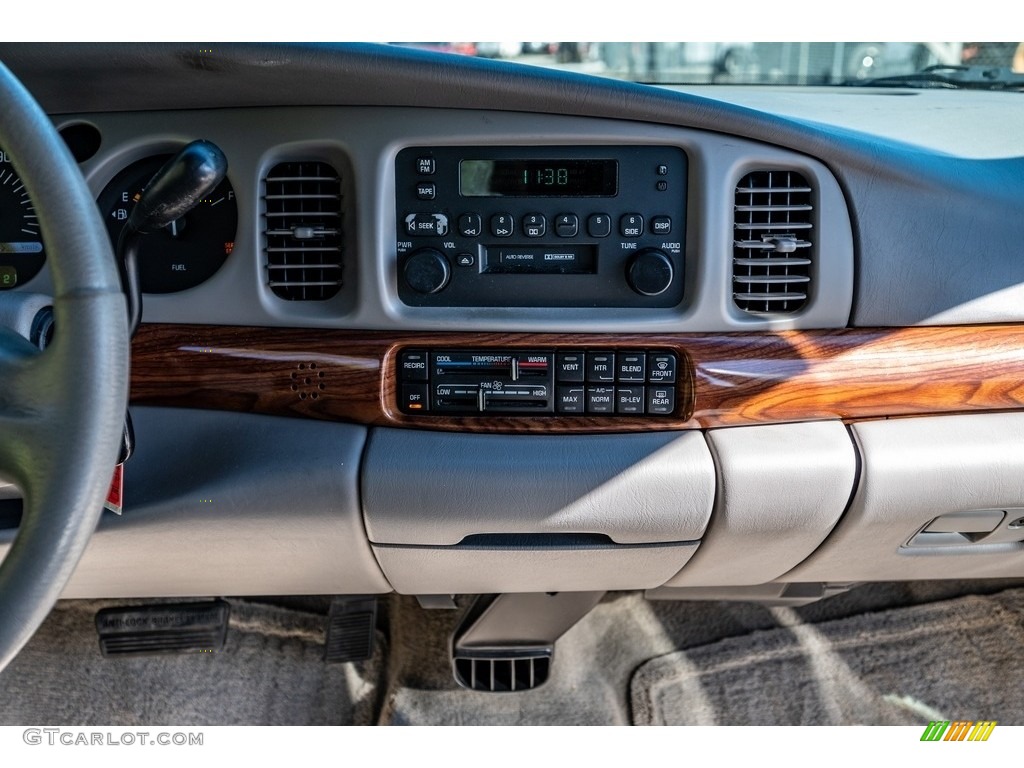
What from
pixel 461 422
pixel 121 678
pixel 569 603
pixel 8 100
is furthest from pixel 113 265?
pixel 121 678

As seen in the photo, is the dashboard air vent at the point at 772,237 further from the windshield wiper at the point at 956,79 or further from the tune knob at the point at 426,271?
the windshield wiper at the point at 956,79

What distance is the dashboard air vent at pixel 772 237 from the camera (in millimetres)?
1297

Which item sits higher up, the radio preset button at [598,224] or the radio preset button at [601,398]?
the radio preset button at [598,224]

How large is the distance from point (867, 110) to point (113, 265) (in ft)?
4.32

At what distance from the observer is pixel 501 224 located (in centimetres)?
129

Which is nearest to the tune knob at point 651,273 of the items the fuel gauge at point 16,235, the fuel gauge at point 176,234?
the fuel gauge at point 176,234

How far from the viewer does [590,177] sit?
4.23 ft

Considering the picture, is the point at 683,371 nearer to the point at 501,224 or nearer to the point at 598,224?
the point at 598,224

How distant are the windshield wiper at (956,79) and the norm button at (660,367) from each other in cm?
84

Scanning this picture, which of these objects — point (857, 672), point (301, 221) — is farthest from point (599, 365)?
point (857, 672)

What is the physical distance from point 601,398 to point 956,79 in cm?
112

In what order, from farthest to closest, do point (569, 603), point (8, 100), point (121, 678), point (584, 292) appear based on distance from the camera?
point (121, 678) < point (569, 603) < point (584, 292) < point (8, 100)

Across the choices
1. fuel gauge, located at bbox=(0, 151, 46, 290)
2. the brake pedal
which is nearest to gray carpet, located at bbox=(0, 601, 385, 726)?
the brake pedal
